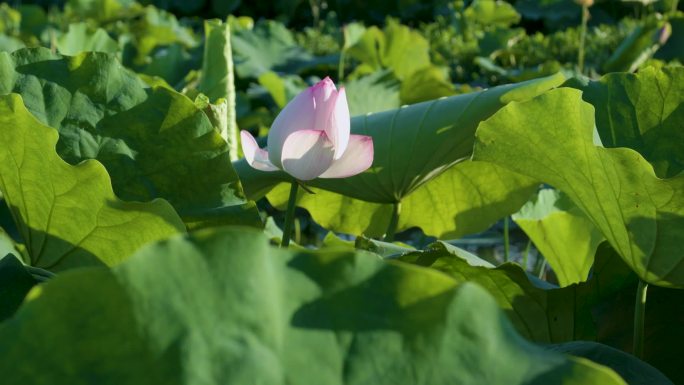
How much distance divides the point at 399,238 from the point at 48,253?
2.07 m

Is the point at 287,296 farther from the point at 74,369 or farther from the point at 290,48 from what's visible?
the point at 290,48

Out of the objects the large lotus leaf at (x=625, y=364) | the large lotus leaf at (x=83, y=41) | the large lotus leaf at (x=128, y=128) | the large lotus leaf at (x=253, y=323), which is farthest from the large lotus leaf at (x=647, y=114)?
the large lotus leaf at (x=83, y=41)

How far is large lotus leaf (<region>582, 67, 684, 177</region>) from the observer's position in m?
0.95

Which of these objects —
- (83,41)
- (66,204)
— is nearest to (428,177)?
(66,204)

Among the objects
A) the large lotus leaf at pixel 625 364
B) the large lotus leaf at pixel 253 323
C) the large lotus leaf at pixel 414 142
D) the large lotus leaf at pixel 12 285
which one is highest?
the large lotus leaf at pixel 253 323

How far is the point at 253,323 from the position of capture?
0.51m

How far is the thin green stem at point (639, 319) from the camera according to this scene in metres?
0.85

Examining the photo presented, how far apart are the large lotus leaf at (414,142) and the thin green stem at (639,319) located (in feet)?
0.99

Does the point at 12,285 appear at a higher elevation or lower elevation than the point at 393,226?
higher

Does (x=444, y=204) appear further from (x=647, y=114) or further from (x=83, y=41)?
(x=83, y=41)

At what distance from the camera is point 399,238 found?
293cm

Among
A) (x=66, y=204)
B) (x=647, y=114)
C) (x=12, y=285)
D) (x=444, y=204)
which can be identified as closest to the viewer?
(x=12, y=285)

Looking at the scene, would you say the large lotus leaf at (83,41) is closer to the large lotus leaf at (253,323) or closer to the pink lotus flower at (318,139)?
the pink lotus flower at (318,139)

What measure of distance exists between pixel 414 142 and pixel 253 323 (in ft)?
2.26
